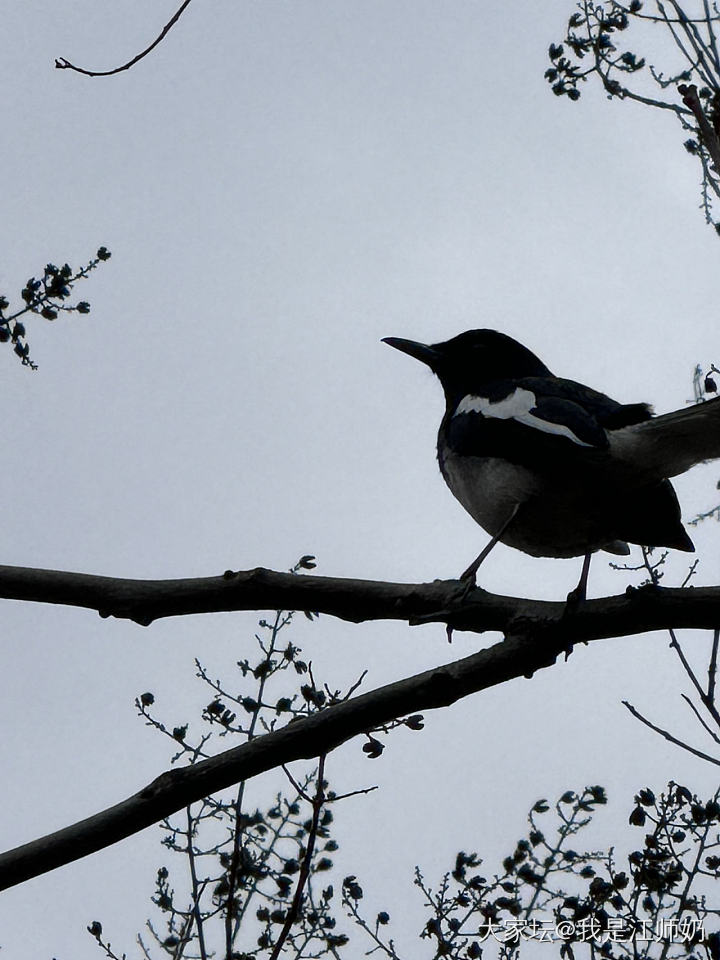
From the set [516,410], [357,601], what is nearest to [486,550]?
[516,410]

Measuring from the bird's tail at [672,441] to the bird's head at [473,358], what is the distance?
5.01ft

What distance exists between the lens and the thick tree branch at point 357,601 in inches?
111

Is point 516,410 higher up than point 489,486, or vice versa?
point 516,410

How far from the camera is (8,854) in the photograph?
238 centimetres

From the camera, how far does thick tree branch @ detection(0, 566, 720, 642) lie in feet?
9.23

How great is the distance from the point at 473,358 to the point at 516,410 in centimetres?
116

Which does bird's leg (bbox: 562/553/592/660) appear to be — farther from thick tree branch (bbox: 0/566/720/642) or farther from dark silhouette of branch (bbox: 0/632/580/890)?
dark silhouette of branch (bbox: 0/632/580/890)

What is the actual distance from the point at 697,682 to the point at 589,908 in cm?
134

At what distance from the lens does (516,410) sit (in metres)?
4.53

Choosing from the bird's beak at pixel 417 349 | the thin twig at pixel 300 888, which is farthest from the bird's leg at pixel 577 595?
the bird's beak at pixel 417 349

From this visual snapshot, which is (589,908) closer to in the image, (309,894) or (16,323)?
(309,894)

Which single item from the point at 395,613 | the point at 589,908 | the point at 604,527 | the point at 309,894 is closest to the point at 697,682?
the point at 604,527

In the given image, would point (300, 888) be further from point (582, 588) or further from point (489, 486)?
point (489, 486)

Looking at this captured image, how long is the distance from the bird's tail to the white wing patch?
156 millimetres
